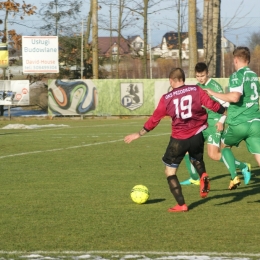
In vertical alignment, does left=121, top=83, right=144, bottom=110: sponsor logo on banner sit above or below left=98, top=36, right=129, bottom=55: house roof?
below

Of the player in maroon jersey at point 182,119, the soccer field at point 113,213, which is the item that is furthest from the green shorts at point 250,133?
the soccer field at point 113,213

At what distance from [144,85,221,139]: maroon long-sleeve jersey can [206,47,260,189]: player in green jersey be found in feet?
1.29

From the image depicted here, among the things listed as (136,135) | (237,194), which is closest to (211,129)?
(237,194)

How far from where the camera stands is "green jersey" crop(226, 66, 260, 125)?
29.8ft

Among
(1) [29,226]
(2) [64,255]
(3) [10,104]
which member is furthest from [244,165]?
(3) [10,104]

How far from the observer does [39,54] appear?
36.7m

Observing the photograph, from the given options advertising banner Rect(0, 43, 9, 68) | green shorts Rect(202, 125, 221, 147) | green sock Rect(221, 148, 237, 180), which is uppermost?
advertising banner Rect(0, 43, 9, 68)

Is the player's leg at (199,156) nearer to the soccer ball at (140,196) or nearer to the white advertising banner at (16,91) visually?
the soccer ball at (140,196)

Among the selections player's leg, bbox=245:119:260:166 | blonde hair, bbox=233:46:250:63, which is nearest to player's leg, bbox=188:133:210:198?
player's leg, bbox=245:119:260:166

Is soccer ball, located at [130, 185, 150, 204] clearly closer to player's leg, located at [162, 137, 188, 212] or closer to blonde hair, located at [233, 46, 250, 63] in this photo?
player's leg, located at [162, 137, 188, 212]

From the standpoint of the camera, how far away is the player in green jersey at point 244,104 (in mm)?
9078

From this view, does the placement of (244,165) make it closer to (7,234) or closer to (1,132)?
(7,234)

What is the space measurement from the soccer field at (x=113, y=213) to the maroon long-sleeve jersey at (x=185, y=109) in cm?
100

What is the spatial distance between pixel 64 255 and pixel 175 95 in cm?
276
